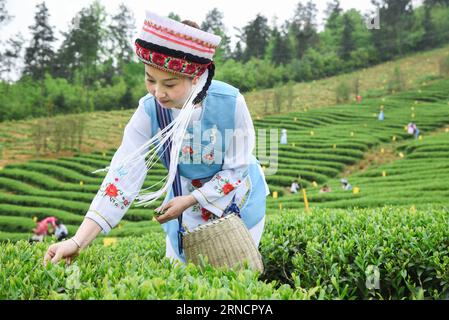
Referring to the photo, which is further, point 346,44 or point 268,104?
point 346,44

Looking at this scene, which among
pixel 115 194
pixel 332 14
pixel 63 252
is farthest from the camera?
pixel 332 14

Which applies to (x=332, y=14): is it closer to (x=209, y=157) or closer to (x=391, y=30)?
(x=391, y=30)

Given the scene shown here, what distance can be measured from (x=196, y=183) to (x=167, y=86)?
1.72 feet

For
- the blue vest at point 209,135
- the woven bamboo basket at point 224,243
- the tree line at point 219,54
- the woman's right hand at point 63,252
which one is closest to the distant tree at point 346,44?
the tree line at point 219,54

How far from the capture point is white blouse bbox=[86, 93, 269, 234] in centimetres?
215

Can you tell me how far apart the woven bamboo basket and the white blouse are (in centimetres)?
15

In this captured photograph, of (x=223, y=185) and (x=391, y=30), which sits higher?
(x=391, y=30)

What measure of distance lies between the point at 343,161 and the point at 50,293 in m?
17.3

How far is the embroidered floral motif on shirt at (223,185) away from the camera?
2203mm

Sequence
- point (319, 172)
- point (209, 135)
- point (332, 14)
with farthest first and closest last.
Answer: point (332, 14) < point (319, 172) < point (209, 135)

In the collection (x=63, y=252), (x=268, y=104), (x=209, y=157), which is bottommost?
(x=63, y=252)

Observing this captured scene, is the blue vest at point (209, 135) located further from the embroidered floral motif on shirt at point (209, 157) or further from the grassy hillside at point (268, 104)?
the grassy hillside at point (268, 104)

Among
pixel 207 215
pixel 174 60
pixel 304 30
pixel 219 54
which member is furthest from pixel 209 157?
pixel 304 30

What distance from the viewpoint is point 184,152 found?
2.29 metres
